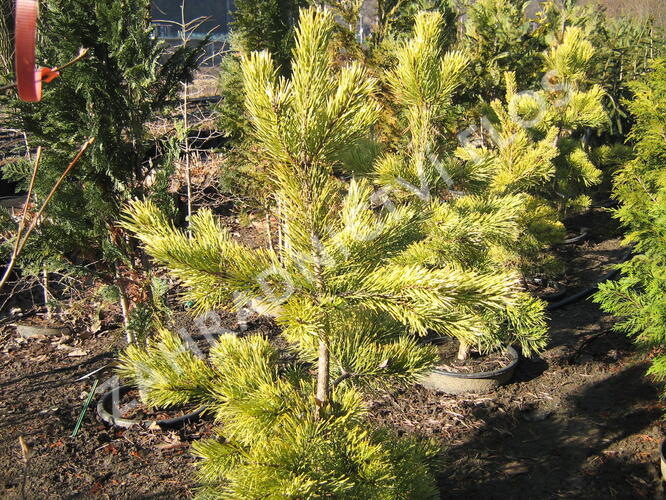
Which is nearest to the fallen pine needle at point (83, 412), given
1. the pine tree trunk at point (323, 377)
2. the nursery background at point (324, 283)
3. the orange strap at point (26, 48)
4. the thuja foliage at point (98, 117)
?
the nursery background at point (324, 283)

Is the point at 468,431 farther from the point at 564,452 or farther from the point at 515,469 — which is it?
the point at 564,452

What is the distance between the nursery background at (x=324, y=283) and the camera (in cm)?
162

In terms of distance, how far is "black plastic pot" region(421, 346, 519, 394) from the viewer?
489cm

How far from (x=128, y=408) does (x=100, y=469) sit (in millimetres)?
731

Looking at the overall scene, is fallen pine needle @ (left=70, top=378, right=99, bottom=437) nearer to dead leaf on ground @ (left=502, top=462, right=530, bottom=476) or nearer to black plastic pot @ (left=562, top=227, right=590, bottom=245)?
dead leaf on ground @ (left=502, top=462, right=530, bottom=476)

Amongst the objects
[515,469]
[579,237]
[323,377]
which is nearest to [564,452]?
[515,469]

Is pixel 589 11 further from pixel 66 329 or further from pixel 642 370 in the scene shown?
pixel 66 329

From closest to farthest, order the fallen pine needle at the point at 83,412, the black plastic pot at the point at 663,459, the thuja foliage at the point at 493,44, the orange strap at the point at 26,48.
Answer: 1. the orange strap at the point at 26,48
2. the black plastic pot at the point at 663,459
3. the fallen pine needle at the point at 83,412
4. the thuja foliage at the point at 493,44

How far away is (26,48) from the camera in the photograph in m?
0.62

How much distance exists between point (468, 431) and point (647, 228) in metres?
2.39

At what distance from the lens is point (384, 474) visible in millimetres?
1858

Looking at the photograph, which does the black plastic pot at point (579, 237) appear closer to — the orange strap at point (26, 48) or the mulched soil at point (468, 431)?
the mulched soil at point (468, 431)

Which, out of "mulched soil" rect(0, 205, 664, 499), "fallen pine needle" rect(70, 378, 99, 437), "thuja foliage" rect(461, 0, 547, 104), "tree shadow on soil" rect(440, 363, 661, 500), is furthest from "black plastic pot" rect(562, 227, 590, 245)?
"fallen pine needle" rect(70, 378, 99, 437)

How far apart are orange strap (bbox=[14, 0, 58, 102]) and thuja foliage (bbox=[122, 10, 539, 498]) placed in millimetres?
864
